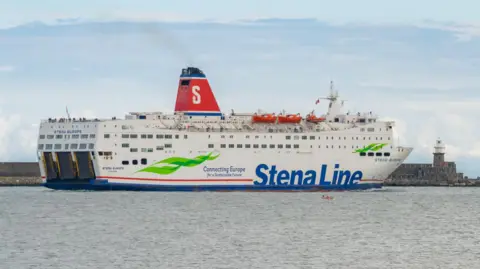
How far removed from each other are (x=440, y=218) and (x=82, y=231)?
17.3 metres

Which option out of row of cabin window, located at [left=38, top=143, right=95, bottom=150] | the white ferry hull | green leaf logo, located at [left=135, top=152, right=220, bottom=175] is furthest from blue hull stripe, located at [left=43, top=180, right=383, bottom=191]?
row of cabin window, located at [left=38, top=143, right=95, bottom=150]

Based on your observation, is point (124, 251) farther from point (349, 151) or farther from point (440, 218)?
point (349, 151)

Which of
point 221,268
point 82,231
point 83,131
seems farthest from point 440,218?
point 83,131

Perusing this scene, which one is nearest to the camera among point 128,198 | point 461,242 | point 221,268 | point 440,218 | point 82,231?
point 221,268

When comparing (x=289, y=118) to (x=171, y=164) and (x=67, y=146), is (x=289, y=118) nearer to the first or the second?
(x=171, y=164)

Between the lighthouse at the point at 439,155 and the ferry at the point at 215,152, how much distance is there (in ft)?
76.8

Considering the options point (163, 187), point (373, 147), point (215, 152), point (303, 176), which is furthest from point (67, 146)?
point (373, 147)

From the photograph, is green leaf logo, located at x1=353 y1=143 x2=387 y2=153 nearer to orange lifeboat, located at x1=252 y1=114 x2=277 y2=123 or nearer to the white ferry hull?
the white ferry hull

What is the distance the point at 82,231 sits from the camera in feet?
138

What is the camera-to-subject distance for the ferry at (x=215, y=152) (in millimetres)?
70188

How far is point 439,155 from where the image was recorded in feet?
320

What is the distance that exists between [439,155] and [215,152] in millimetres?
32996

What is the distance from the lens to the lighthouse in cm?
9706

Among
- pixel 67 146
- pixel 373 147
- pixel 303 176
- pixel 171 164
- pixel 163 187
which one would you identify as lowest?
pixel 163 187
